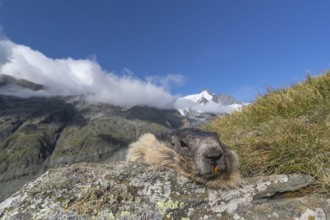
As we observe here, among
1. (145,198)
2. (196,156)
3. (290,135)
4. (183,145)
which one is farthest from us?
(290,135)

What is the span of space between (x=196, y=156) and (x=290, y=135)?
240 centimetres

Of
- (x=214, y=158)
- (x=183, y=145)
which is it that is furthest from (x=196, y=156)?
(x=183, y=145)

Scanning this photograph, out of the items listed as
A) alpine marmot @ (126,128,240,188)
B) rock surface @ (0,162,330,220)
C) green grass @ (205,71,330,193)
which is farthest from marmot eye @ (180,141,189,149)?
green grass @ (205,71,330,193)

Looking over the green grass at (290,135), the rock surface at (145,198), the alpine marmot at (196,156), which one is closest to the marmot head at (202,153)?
the alpine marmot at (196,156)

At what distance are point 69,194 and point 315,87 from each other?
28.8ft

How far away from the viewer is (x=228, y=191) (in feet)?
19.9

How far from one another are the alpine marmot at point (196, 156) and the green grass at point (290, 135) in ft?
2.52

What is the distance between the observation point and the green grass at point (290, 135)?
6.59 metres

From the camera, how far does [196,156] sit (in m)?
6.48

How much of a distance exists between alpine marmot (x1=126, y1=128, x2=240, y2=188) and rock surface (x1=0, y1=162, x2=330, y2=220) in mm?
191

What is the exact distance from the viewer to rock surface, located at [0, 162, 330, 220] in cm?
548

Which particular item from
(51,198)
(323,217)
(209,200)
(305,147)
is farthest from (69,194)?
(305,147)

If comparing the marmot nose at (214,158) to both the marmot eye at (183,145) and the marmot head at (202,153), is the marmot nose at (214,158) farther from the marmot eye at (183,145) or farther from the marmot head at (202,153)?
the marmot eye at (183,145)

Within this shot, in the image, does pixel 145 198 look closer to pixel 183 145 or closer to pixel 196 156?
pixel 196 156
